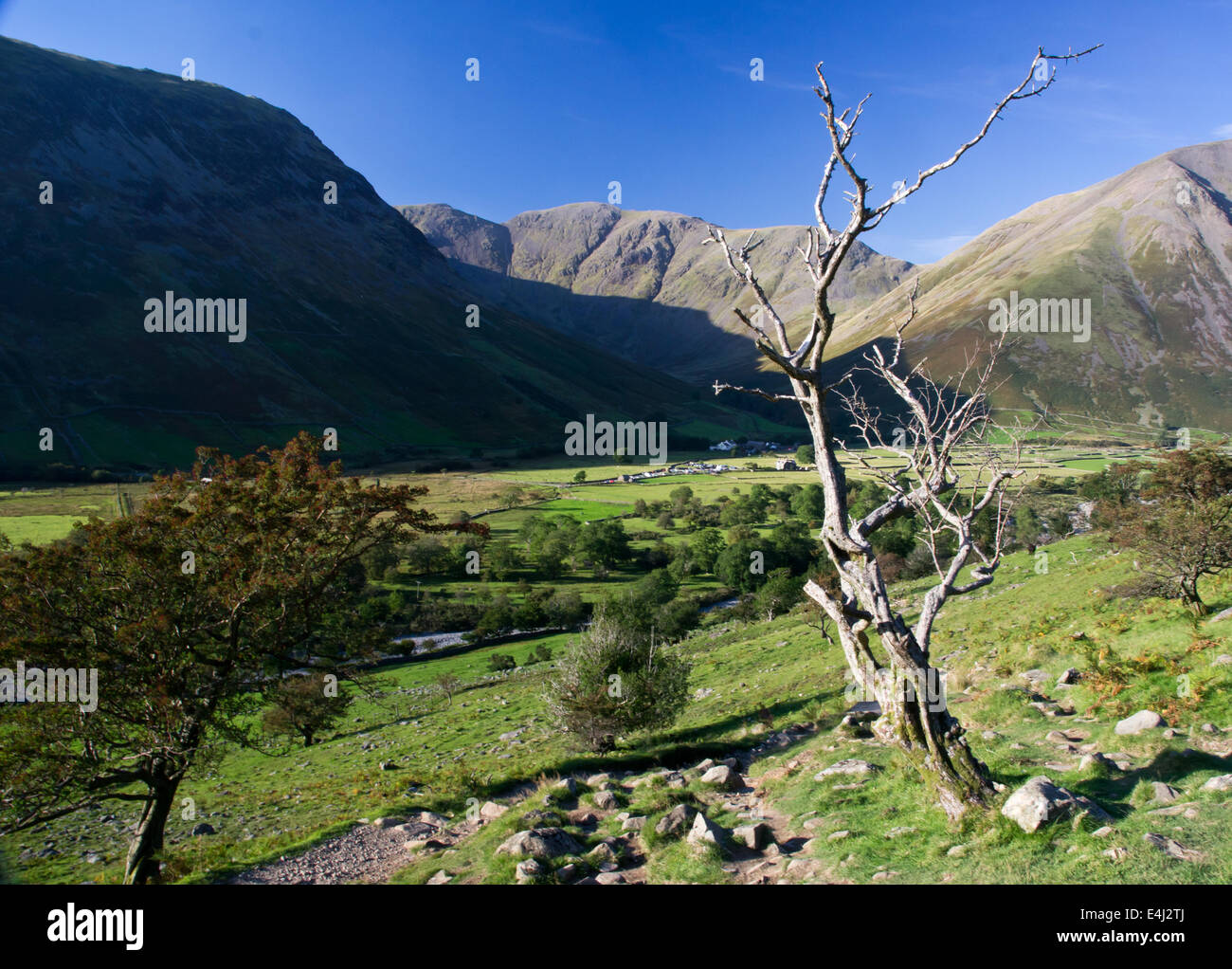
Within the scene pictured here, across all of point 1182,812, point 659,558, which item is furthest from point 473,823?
point 659,558

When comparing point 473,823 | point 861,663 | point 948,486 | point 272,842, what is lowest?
point 272,842

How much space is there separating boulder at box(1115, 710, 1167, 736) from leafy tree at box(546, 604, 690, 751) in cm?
1301

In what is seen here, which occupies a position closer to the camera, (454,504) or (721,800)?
(721,800)

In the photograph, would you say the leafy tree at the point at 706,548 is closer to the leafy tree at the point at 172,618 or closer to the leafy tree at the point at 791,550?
the leafy tree at the point at 791,550

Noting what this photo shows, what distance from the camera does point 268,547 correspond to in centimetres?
1664

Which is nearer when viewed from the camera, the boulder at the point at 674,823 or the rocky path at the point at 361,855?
the boulder at the point at 674,823

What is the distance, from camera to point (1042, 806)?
806 centimetres

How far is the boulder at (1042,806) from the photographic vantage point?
26.3 feet

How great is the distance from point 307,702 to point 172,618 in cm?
1358

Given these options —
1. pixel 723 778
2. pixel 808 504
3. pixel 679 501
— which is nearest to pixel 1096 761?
pixel 723 778

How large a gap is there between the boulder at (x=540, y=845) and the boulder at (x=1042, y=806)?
683cm

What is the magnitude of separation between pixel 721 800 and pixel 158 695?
12.8 m

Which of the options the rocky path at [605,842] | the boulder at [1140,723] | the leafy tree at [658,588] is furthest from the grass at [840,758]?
the leafy tree at [658,588]
